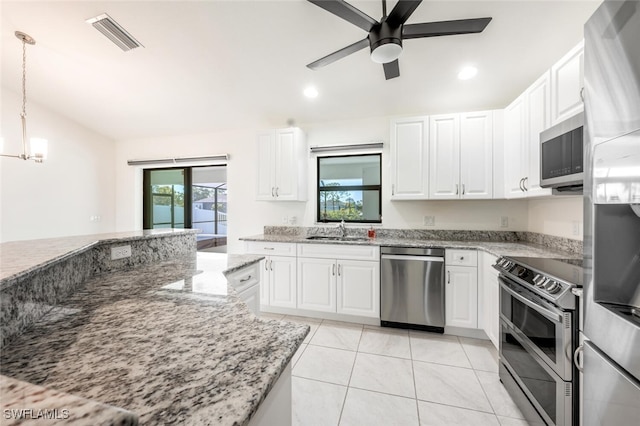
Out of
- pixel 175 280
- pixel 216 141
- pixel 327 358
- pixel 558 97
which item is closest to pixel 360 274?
pixel 327 358

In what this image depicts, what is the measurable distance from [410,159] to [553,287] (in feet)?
6.27

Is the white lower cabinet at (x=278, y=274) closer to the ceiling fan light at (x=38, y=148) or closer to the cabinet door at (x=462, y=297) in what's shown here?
the cabinet door at (x=462, y=297)

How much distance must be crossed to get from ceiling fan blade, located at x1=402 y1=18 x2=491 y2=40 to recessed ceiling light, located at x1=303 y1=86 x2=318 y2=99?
1415 mm

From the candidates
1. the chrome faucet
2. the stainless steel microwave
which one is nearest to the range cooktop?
the stainless steel microwave

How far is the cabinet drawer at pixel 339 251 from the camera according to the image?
277 centimetres

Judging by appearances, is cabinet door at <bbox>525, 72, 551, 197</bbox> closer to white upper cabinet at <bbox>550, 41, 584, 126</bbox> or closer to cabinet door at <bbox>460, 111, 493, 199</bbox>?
white upper cabinet at <bbox>550, 41, 584, 126</bbox>

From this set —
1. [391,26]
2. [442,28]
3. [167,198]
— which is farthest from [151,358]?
[167,198]

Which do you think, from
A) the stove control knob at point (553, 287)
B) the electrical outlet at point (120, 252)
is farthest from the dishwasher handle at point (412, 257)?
the electrical outlet at point (120, 252)

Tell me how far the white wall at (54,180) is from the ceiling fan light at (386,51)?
15.4ft

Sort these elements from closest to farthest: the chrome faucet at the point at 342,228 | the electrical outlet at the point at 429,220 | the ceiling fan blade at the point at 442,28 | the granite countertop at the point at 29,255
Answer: the granite countertop at the point at 29,255, the ceiling fan blade at the point at 442,28, the electrical outlet at the point at 429,220, the chrome faucet at the point at 342,228

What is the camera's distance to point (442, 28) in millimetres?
1614

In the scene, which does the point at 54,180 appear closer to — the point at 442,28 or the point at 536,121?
the point at 442,28

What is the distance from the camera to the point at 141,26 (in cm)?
226

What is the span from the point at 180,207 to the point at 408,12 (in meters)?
4.29
